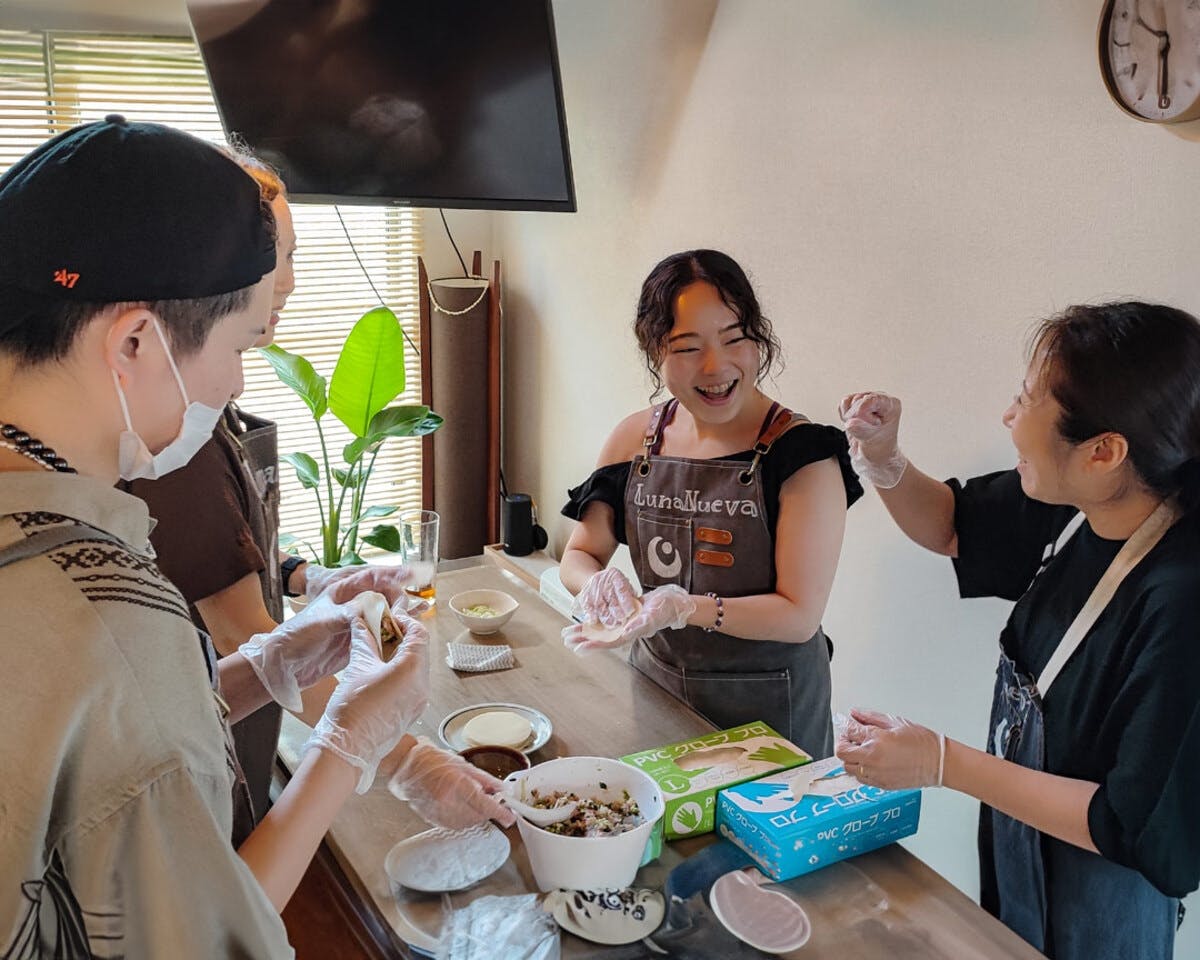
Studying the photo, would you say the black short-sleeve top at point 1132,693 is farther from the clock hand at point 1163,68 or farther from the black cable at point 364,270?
the black cable at point 364,270

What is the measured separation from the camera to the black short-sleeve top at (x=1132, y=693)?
3.92 ft

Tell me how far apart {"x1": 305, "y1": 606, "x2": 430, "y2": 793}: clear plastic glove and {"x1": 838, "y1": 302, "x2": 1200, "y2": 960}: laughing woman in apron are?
0.60 metres

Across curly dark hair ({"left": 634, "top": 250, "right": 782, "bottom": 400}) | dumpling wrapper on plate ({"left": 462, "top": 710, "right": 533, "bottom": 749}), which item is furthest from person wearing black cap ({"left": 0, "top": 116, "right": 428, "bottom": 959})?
curly dark hair ({"left": 634, "top": 250, "right": 782, "bottom": 400})

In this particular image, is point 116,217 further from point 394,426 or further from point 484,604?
point 394,426

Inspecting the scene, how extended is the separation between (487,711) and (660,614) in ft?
1.12

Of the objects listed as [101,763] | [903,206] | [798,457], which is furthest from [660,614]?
[903,206]

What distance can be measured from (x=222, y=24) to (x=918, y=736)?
2.73 metres

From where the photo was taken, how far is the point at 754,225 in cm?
264

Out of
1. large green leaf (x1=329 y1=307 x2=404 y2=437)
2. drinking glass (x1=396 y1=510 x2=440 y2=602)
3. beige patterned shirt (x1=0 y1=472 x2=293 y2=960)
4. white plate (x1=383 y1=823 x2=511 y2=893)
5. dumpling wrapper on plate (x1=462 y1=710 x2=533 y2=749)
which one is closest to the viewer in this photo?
beige patterned shirt (x1=0 y1=472 x2=293 y2=960)

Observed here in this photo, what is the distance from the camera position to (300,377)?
3230 mm

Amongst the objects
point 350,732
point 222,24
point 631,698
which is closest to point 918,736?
point 631,698

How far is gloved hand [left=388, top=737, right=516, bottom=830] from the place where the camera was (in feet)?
4.32

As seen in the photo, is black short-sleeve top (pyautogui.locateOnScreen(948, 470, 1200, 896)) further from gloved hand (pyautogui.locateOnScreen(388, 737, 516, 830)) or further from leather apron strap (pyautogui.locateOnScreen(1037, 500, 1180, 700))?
gloved hand (pyautogui.locateOnScreen(388, 737, 516, 830))

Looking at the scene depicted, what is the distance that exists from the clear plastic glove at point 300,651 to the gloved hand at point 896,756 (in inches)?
29.1
